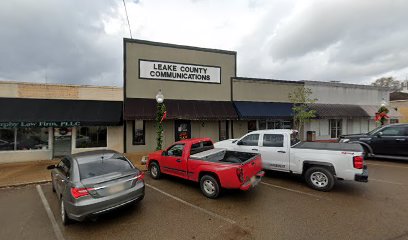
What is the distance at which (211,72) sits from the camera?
14.2 m

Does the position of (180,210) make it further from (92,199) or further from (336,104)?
(336,104)

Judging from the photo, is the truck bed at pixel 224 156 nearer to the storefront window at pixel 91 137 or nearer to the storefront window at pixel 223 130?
the storefront window at pixel 223 130

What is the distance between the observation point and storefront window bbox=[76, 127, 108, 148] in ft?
38.2

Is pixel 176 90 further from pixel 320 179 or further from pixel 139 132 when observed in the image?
pixel 320 179

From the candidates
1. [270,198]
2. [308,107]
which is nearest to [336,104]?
[308,107]

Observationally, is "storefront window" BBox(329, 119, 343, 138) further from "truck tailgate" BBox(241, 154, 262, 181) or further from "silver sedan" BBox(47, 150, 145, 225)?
"silver sedan" BBox(47, 150, 145, 225)

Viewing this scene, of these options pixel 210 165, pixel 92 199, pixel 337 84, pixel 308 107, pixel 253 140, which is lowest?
pixel 92 199

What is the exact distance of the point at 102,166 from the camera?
15.3 ft

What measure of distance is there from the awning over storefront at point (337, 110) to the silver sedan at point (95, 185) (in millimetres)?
15728

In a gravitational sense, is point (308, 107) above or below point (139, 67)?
below

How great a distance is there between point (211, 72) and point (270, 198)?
10.7 metres

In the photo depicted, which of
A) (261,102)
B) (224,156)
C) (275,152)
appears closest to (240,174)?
(224,156)

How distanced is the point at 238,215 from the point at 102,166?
11.7 ft

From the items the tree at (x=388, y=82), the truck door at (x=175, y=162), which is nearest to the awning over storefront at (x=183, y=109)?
the truck door at (x=175, y=162)
